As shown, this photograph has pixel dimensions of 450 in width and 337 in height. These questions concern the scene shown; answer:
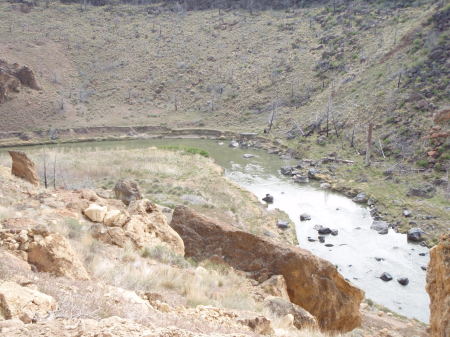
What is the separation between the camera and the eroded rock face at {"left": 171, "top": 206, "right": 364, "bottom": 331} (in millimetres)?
9164

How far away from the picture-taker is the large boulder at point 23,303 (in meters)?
3.54

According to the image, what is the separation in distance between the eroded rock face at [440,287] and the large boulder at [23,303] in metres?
4.77

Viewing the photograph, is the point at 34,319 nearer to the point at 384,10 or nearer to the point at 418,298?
the point at 418,298

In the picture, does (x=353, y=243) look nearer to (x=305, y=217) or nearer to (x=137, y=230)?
(x=305, y=217)

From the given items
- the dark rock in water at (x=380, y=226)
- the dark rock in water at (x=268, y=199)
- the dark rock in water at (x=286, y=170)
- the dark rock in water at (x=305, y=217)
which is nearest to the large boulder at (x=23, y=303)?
the dark rock in water at (x=380, y=226)

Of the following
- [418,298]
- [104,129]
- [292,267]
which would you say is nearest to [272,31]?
[104,129]

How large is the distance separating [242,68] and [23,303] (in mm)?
58033

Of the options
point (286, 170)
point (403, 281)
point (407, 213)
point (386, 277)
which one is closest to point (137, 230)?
point (386, 277)

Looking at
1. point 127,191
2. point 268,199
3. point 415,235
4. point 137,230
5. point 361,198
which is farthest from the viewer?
point 268,199

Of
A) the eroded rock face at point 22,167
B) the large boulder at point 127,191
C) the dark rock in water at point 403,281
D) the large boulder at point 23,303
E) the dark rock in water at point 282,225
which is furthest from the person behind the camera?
the dark rock in water at point 282,225

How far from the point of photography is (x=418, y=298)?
1534cm

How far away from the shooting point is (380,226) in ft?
70.3

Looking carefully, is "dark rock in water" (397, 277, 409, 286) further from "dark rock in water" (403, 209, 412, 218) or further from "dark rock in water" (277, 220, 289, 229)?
"dark rock in water" (403, 209, 412, 218)

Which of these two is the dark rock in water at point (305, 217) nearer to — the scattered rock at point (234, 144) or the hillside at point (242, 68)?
the hillside at point (242, 68)
